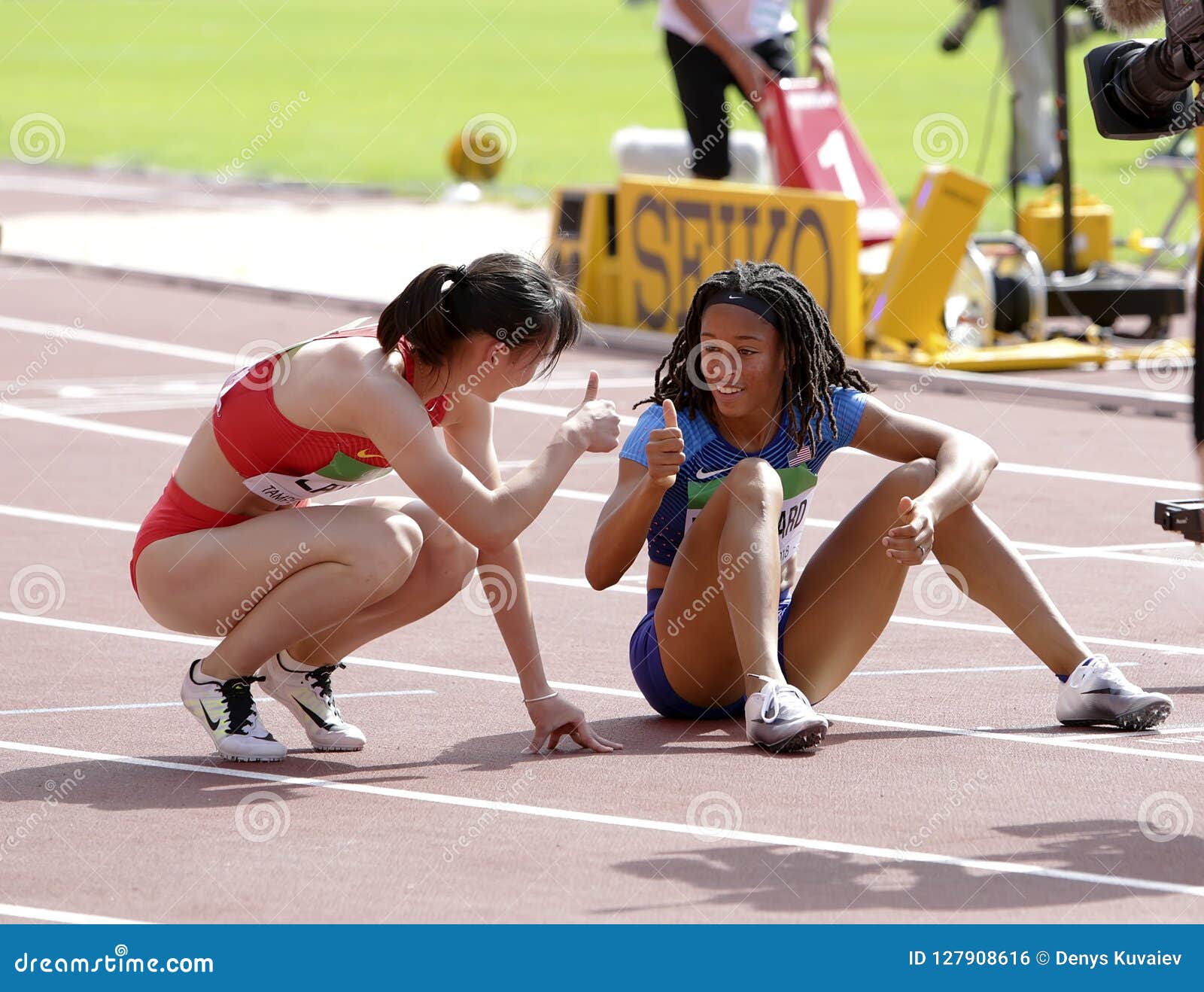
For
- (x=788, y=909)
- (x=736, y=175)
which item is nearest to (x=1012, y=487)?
(x=788, y=909)

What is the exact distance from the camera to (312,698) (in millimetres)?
5598

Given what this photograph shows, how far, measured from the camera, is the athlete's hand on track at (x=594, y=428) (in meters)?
5.14

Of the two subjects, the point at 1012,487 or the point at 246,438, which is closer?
the point at 246,438

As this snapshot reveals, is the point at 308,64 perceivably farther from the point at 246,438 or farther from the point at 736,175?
the point at 246,438

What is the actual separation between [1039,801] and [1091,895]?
2.30 feet

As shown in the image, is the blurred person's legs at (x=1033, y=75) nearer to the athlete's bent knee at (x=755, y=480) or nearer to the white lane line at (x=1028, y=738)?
the white lane line at (x=1028, y=738)

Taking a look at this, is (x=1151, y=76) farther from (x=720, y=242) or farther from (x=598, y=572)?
(x=720, y=242)

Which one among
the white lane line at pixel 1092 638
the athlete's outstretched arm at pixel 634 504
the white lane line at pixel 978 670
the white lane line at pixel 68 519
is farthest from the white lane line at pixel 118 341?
the athlete's outstretched arm at pixel 634 504

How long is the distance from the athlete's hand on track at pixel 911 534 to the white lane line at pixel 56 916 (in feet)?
6.82

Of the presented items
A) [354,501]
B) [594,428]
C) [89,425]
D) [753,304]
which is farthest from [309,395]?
[89,425]

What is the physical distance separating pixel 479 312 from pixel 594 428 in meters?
0.41

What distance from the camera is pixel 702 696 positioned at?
580cm

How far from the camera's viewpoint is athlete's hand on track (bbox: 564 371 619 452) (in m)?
5.14
